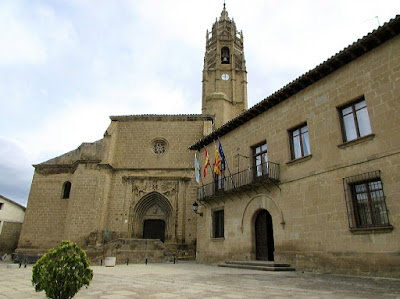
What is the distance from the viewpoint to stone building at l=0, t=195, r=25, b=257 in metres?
23.3

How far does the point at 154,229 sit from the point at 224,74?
22.1 m

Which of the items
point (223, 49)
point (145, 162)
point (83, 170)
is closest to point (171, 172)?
point (145, 162)

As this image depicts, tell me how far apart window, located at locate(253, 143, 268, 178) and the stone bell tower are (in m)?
17.0

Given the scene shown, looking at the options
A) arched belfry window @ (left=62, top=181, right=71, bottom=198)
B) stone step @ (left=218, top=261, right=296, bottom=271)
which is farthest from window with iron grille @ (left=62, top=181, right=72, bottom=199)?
stone step @ (left=218, top=261, right=296, bottom=271)

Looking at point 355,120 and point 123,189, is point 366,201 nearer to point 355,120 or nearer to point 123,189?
point 355,120

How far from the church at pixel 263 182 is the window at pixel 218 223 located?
75mm

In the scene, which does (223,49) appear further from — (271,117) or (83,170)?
(271,117)

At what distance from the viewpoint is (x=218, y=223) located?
1432 centimetres

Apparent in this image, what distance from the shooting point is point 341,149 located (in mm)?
8891

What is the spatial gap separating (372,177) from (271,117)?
4.89 meters

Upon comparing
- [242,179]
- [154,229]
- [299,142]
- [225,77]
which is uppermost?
[225,77]

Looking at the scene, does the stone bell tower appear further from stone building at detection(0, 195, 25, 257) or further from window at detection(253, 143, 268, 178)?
stone building at detection(0, 195, 25, 257)

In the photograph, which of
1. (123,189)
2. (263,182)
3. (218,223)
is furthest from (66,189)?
(263,182)

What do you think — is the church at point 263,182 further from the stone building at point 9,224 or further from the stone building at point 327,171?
the stone building at point 9,224
